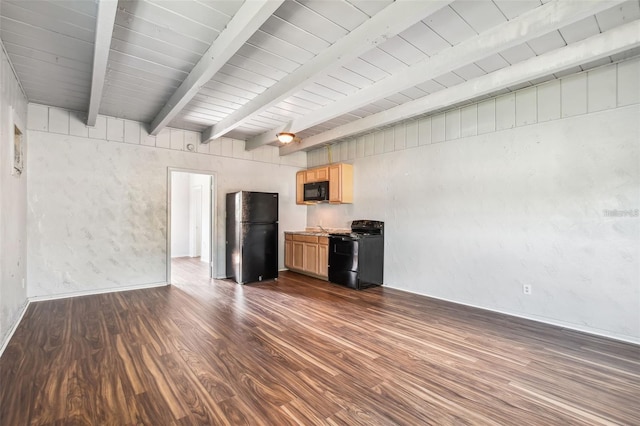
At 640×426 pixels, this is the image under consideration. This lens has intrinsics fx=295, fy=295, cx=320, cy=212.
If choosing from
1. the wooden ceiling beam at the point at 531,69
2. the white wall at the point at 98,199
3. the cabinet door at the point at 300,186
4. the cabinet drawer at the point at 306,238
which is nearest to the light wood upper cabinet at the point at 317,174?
the cabinet door at the point at 300,186

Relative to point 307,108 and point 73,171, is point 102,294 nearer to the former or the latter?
point 73,171

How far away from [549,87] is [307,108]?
2.91m

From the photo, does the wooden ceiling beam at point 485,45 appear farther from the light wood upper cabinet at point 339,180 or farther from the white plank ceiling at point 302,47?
the light wood upper cabinet at point 339,180

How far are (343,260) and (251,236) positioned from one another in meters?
1.73

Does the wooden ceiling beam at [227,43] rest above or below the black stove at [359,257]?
above

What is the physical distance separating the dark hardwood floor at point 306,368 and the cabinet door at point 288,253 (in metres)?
2.53

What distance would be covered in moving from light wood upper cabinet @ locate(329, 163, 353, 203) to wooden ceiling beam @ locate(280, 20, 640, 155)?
1.39 meters

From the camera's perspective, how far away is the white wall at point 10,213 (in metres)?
2.69

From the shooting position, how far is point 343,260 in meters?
5.09

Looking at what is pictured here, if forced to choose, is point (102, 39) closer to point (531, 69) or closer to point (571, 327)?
point (531, 69)

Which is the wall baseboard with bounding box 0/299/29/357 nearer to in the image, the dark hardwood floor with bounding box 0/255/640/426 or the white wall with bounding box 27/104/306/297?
the dark hardwood floor with bounding box 0/255/640/426

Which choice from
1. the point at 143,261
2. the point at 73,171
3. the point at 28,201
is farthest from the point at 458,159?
the point at 28,201

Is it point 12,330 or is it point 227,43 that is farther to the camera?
point 12,330

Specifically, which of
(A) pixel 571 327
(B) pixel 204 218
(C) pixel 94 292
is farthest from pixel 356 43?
(B) pixel 204 218
